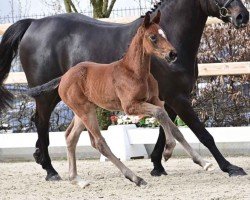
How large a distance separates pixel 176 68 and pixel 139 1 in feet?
16.0

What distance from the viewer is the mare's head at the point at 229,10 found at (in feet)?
20.4

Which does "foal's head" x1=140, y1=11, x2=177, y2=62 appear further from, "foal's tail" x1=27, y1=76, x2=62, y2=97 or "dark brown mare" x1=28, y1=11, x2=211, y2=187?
"foal's tail" x1=27, y1=76, x2=62, y2=97

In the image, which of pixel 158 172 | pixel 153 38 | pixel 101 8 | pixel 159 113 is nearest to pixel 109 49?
pixel 158 172

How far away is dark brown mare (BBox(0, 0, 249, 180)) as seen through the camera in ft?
21.0

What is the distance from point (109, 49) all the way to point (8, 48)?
1385 millimetres

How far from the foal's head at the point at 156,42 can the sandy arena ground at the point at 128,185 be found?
43.4 inches

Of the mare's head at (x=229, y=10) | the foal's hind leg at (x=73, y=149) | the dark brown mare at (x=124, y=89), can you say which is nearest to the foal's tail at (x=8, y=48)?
the dark brown mare at (x=124, y=89)

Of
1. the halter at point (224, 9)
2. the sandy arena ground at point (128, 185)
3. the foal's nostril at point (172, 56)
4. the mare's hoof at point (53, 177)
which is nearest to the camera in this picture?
the foal's nostril at point (172, 56)

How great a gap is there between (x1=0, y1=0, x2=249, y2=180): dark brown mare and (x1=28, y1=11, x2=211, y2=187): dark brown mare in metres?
0.63

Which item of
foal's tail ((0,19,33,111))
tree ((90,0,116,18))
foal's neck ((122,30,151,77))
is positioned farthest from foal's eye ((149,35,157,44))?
tree ((90,0,116,18))

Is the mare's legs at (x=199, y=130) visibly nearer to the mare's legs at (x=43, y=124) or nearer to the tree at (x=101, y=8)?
the mare's legs at (x=43, y=124)

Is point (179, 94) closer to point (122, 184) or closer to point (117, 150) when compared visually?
point (122, 184)

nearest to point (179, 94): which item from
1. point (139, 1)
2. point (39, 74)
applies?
point (39, 74)

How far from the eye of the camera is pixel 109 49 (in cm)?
691
